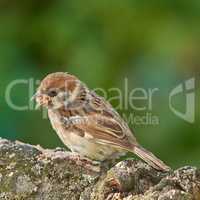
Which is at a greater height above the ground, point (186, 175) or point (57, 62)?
point (57, 62)

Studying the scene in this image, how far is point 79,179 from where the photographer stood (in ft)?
15.1

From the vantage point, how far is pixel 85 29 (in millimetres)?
7117

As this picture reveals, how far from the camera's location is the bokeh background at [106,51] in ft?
22.7

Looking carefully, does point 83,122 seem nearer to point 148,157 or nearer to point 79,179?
point 148,157

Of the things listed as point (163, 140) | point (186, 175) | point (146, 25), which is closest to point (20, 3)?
point (146, 25)

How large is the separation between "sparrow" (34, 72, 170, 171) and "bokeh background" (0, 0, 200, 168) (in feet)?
3.42

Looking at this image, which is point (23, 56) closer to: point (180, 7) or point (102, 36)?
point (102, 36)

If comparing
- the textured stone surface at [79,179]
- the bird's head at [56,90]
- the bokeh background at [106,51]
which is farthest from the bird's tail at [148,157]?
the bokeh background at [106,51]

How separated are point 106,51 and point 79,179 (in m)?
2.54

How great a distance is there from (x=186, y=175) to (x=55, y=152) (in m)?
0.91

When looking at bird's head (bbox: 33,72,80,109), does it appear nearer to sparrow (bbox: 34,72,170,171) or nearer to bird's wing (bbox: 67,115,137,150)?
sparrow (bbox: 34,72,170,171)

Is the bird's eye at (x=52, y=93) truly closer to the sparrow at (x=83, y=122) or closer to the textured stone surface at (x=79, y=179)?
the sparrow at (x=83, y=122)

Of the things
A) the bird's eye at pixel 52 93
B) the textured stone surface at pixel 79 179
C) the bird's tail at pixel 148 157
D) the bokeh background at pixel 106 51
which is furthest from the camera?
the bokeh background at pixel 106 51

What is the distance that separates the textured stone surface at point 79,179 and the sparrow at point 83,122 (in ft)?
2.26
